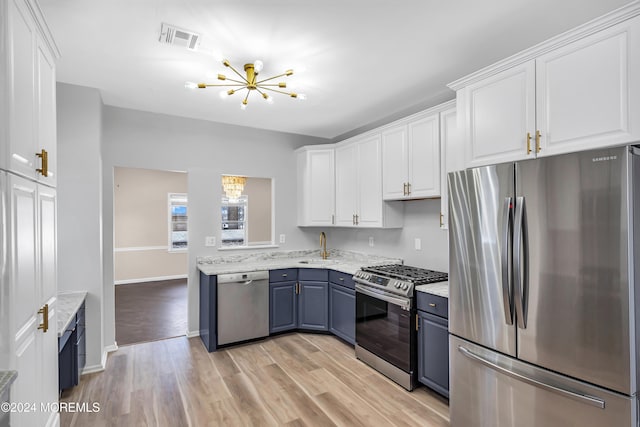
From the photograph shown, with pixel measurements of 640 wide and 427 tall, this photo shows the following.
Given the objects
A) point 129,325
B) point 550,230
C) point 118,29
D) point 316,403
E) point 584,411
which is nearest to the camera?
point 584,411

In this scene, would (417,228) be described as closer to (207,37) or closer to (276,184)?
(276,184)

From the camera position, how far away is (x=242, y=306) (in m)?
3.73

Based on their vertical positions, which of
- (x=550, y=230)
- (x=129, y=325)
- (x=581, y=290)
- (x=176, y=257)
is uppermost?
(x=550, y=230)

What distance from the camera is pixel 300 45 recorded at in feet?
7.72

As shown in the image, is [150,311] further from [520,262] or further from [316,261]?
[520,262]

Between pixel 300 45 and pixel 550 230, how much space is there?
199 centimetres

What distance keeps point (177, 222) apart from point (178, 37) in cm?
619

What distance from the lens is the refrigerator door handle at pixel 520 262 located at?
181 cm

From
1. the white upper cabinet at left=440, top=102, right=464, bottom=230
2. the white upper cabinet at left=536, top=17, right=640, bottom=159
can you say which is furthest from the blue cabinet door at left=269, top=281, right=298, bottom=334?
the white upper cabinet at left=536, top=17, right=640, bottom=159

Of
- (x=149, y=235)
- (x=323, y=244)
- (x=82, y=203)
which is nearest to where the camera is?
(x=82, y=203)

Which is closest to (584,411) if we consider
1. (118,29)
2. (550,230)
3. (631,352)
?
(631,352)

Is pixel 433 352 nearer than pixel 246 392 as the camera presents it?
Yes

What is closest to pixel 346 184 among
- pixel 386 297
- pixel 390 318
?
pixel 386 297

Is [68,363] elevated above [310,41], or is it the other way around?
[310,41]
